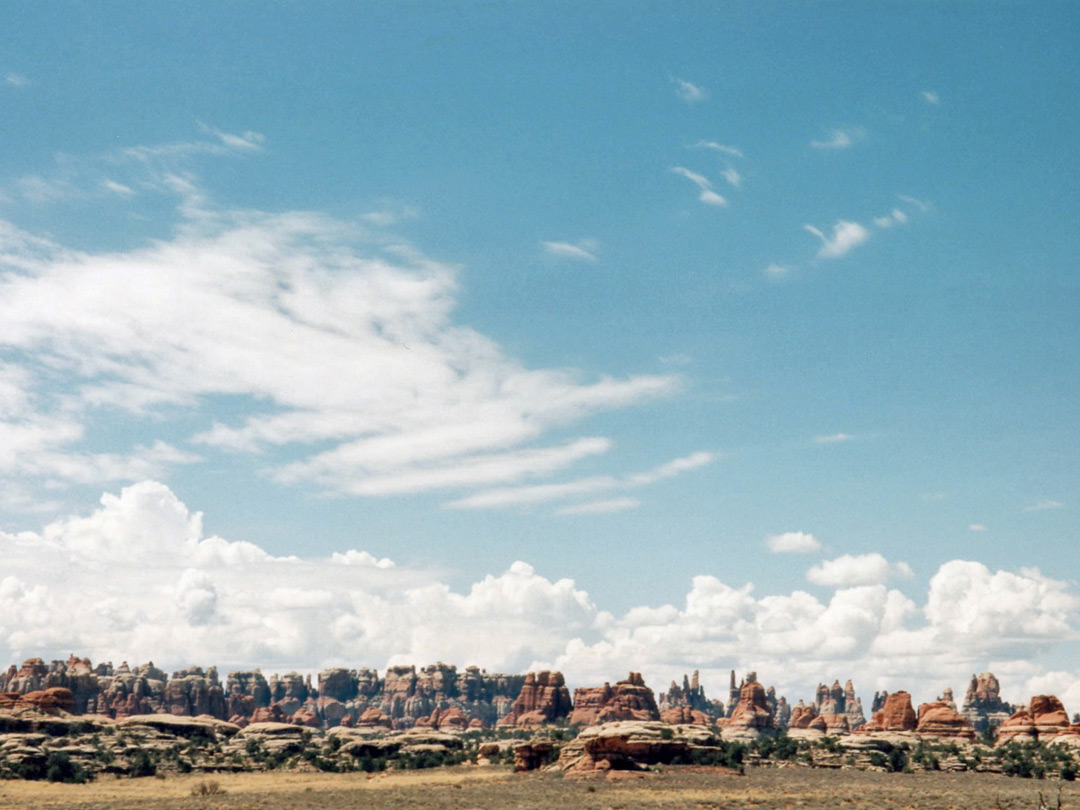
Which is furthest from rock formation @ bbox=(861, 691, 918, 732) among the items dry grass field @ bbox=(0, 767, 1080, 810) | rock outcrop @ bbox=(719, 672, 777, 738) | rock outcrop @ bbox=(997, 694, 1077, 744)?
dry grass field @ bbox=(0, 767, 1080, 810)

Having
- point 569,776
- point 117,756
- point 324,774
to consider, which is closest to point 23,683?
point 117,756

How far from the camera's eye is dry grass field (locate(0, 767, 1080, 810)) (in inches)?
2662

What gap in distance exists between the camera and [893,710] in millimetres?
150750

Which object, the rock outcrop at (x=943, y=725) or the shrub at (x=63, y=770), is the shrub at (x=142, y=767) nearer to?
the shrub at (x=63, y=770)

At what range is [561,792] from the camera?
7494cm

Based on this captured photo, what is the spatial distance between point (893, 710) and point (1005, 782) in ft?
223

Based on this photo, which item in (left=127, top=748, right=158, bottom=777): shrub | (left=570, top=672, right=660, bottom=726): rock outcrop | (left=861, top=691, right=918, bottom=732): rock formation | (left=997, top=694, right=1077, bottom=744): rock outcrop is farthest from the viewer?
(left=570, top=672, right=660, bottom=726): rock outcrop

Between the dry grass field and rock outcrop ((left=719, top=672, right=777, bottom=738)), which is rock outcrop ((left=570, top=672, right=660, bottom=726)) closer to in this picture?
rock outcrop ((left=719, top=672, right=777, bottom=738))

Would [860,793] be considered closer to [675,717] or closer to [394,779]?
[394,779]

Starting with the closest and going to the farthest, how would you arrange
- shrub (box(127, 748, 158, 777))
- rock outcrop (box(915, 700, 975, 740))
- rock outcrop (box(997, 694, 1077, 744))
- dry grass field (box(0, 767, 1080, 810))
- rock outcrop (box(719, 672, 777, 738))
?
dry grass field (box(0, 767, 1080, 810)) → shrub (box(127, 748, 158, 777)) → rock outcrop (box(997, 694, 1077, 744)) → rock outcrop (box(915, 700, 975, 740)) → rock outcrop (box(719, 672, 777, 738))

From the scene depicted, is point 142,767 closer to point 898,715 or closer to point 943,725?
point 943,725

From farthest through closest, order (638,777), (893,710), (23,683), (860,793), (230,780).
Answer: (23,683)
(893,710)
(230,780)
(638,777)
(860,793)

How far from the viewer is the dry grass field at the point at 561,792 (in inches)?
2662

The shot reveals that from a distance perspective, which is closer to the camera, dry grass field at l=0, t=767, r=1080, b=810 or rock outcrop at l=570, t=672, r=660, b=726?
dry grass field at l=0, t=767, r=1080, b=810
